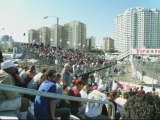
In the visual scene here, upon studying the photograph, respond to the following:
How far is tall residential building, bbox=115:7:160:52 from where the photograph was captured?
6344 inches

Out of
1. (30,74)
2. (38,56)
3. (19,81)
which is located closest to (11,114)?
(19,81)

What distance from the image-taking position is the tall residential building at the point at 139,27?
161 m

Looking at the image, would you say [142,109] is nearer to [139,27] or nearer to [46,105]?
[46,105]

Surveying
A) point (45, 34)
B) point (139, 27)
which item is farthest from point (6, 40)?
point (139, 27)

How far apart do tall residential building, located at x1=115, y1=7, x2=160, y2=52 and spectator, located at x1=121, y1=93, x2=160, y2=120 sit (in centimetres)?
15215

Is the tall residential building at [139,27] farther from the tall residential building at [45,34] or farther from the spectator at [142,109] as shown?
the spectator at [142,109]

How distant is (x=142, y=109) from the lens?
2.88 meters

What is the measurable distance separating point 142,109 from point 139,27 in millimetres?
168991

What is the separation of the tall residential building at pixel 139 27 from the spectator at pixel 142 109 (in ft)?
499

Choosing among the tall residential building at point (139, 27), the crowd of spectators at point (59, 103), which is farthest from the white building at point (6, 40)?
the crowd of spectators at point (59, 103)

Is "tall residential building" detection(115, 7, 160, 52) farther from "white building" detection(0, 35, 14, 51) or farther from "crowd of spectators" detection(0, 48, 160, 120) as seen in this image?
"crowd of spectators" detection(0, 48, 160, 120)

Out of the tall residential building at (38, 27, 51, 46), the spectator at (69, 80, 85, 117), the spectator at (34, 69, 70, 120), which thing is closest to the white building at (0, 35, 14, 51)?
the tall residential building at (38, 27, 51, 46)

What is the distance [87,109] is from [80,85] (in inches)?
38.8

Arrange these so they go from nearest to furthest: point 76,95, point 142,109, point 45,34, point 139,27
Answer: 1. point 142,109
2. point 76,95
3. point 139,27
4. point 45,34
